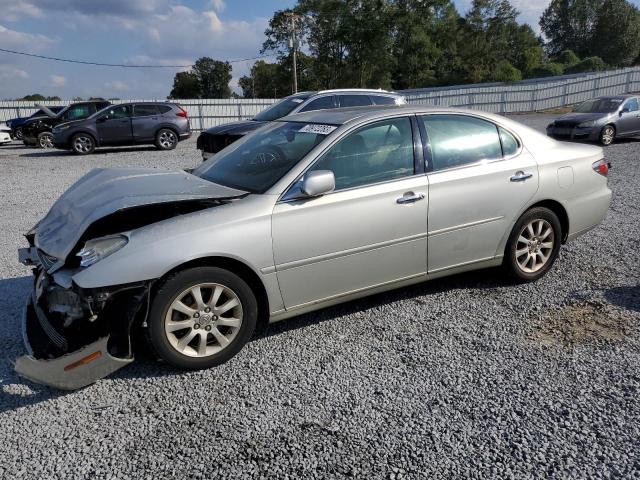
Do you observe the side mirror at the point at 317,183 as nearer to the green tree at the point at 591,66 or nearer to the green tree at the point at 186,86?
the green tree at the point at 591,66

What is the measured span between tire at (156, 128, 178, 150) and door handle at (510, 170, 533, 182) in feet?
49.1

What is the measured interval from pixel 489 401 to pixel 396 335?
94cm

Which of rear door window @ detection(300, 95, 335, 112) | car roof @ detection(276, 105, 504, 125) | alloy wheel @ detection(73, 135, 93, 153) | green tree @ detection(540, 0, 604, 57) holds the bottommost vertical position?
car roof @ detection(276, 105, 504, 125)

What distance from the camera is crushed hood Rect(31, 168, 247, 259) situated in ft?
10.8

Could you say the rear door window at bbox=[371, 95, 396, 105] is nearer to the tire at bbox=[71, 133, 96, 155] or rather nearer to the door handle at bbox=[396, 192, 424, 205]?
the door handle at bbox=[396, 192, 424, 205]

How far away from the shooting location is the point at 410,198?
385 centimetres

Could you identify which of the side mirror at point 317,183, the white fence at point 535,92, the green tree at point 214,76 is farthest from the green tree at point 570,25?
the side mirror at point 317,183

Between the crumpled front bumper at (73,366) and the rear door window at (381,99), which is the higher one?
the rear door window at (381,99)

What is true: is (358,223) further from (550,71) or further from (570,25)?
(570,25)

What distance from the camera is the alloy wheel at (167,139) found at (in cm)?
1731

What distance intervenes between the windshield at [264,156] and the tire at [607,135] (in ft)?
44.2

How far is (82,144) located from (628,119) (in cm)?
1673

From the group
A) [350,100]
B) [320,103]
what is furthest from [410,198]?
[350,100]

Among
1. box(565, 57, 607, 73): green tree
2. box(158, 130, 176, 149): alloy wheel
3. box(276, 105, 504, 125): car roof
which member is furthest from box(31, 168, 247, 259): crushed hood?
box(565, 57, 607, 73): green tree
